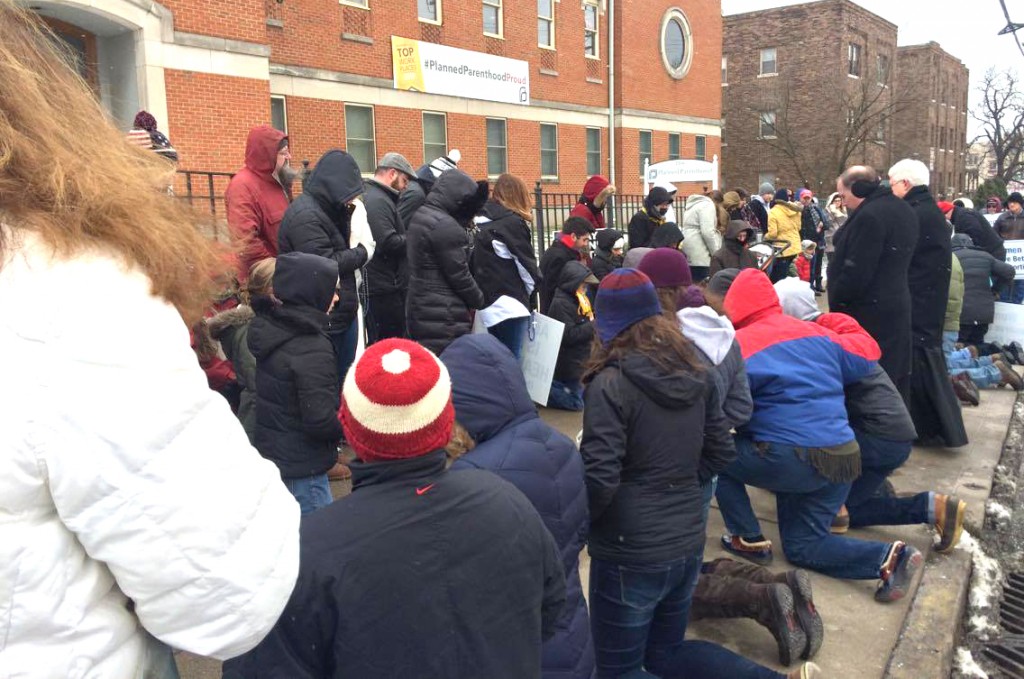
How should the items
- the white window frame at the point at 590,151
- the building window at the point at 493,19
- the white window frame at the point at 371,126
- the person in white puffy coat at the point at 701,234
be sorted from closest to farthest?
the person in white puffy coat at the point at 701,234 → the white window frame at the point at 371,126 → the building window at the point at 493,19 → the white window frame at the point at 590,151

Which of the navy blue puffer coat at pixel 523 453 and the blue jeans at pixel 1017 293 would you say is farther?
the blue jeans at pixel 1017 293

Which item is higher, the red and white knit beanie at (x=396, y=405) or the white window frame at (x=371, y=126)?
the white window frame at (x=371, y=126)

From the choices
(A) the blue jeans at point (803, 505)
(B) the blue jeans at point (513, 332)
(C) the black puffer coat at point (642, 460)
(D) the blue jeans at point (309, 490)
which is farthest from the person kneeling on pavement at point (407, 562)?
(B) the blue jeans at point (513, 332)

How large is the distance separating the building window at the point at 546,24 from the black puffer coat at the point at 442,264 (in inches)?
818

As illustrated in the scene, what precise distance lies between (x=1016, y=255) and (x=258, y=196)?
10.3m

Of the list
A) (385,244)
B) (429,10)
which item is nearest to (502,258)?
(385,244)

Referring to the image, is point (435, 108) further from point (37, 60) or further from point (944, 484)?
point (37, 60)

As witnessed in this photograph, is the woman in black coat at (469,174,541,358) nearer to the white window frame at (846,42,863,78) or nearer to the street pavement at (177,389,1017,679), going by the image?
the street pavement at (177,389,1017,679)

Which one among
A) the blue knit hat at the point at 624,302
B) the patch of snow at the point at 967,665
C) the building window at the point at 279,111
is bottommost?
the patch of snow at the point at 967,665

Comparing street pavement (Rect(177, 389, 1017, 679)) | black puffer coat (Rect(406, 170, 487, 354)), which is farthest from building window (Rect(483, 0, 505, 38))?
street pavement (Rect(177, 389, 1017, 679))

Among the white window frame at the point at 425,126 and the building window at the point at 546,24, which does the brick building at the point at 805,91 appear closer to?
the building window at the point at 546,24

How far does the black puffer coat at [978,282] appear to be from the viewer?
8398mm

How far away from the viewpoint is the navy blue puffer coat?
232cm

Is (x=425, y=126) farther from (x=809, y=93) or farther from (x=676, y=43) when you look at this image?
(x=809, y=93)
